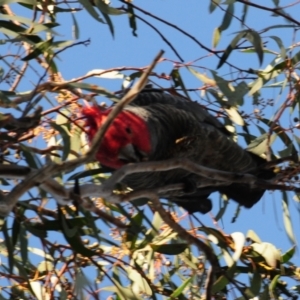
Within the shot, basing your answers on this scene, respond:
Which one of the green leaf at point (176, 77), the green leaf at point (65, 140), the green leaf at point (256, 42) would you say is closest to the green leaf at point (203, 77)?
the green leaf at point (176, 77)

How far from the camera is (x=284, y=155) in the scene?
7.29ft

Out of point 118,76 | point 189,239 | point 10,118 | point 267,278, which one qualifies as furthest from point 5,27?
point 267,278

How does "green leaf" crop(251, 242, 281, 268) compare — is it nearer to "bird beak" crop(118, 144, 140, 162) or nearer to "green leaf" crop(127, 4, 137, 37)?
"bird beak" crop(118, 144, 140, 162)

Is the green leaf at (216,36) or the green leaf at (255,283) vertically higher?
the green leaf at (216,36)

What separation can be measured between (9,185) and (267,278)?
0.74 meters

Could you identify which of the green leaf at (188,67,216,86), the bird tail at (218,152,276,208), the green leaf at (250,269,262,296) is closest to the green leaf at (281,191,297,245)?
Answer: the bird tail at (218,152,276,208)

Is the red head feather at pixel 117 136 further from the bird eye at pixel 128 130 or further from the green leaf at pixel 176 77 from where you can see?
the green leaf at pixel 176 77

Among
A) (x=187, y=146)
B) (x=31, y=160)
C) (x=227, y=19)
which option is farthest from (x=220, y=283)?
(x=227, y=19)

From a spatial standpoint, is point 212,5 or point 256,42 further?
point 212,5

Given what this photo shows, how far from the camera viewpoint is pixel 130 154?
1.95 metres

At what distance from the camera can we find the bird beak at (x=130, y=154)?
194 centimetres

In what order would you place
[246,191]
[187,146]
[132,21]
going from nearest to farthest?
1. [187,146]
2. [132,21]
3. [246,191]

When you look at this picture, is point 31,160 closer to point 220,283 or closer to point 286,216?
point 220,283

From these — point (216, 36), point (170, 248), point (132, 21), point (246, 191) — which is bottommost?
point (170, 248)
